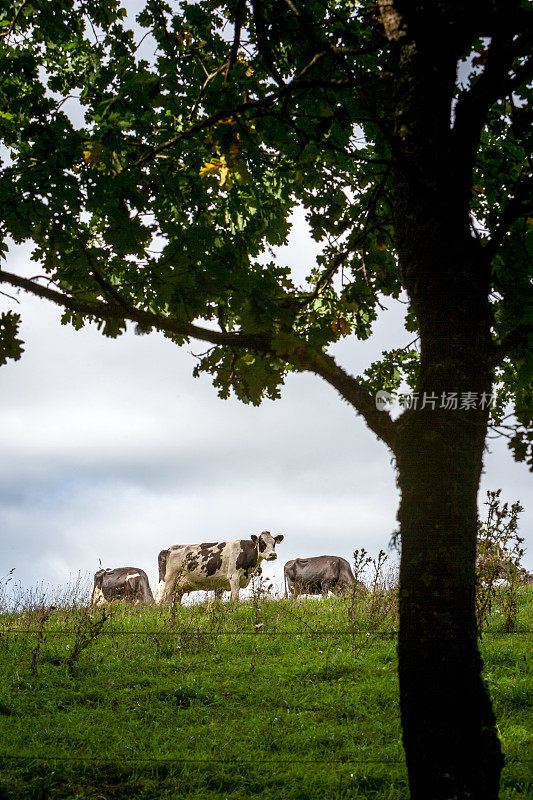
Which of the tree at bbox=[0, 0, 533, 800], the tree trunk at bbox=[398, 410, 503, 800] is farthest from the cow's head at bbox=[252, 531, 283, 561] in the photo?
the tree trunk at bbox=[398, 410, 503, 800]

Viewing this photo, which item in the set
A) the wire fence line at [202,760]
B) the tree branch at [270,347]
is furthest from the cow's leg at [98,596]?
the tree branch at [270,347]

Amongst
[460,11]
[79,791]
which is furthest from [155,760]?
[460,11]

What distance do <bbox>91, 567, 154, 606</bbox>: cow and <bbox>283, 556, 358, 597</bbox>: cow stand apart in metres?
4.49

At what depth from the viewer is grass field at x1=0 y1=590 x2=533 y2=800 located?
226 inches

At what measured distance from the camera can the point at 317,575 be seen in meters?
19.3

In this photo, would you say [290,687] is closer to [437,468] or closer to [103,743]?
[103,743]

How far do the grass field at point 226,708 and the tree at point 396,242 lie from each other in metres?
3.18

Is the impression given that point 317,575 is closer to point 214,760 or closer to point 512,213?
point 214,760

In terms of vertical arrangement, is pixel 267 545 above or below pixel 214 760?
above

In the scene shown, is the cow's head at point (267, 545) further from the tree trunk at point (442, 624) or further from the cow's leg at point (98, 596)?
the tree trunk at point (442, 624)

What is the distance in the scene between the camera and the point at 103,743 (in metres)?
6.69

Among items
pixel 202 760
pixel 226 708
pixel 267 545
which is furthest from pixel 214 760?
pixel 267 545

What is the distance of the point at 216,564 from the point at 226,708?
816 cm

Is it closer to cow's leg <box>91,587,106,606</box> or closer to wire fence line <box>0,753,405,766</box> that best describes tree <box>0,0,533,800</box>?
wire fence line <box>0,753,405,766</box>
